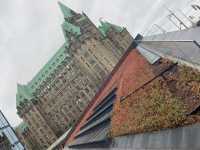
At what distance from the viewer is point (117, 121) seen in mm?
35094

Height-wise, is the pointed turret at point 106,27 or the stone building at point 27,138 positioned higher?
the pointed turret at point 106,27

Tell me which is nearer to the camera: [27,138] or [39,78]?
[27,138]

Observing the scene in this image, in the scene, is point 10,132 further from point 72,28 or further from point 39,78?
point 39,78

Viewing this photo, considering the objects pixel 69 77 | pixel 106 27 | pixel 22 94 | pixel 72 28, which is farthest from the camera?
pixel 106 27

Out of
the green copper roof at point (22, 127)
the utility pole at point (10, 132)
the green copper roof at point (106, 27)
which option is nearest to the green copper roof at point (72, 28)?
the green copper roof at point (106, 27)

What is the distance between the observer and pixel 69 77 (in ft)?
517

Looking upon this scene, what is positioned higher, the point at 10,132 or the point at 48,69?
the point at 48,69

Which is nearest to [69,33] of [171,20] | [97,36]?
[97,36]

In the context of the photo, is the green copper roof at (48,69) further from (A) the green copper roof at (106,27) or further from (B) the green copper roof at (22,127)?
(A) the green copper roof at (106,27)

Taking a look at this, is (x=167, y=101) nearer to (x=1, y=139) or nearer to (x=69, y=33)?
(x=1, y=139)

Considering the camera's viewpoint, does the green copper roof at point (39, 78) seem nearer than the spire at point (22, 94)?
Yes

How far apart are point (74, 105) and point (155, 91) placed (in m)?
128

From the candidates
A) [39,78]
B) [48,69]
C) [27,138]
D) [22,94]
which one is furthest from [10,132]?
[27,138]

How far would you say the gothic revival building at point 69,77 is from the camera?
152375 mm
